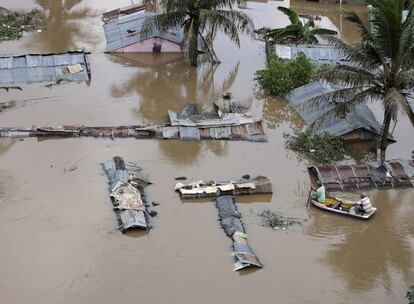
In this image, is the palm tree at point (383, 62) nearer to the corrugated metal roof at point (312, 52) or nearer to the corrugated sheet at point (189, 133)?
the corrugated sheet at point (189, 133)

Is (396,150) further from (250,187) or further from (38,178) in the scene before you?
(38,178)

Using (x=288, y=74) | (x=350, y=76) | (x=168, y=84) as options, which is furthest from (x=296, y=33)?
(x=350, y=76)

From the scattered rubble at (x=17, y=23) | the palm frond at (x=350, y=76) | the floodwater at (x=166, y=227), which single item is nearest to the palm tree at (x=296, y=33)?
the floodwater at (x=166, y=227)

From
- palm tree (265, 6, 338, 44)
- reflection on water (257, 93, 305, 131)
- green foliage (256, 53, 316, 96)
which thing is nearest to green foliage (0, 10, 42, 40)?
palm tree (265, 6, 338, 44)

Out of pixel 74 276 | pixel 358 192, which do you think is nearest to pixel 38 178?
pixel 74 276

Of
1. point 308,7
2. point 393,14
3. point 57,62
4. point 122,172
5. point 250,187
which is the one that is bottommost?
point 250,187

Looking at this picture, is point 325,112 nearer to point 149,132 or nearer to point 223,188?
point 223,188
